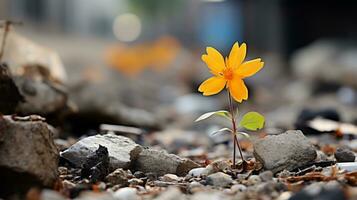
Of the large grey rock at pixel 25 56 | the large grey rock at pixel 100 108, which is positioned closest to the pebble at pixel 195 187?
the large grey rock at pixel 25 56

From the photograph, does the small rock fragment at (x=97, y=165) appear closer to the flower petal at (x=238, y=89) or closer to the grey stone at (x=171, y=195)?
the grey stone at (x=171, y=195)

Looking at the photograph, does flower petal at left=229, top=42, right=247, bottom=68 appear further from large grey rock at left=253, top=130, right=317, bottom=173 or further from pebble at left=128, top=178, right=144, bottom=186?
pebble at left=128, top=178, right=144, bottom=186

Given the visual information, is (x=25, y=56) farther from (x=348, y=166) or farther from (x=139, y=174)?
(x=348, y=166)

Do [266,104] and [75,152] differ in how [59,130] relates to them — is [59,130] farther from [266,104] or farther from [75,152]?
[266,104]

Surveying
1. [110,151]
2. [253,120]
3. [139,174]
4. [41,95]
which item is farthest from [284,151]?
[41,95]

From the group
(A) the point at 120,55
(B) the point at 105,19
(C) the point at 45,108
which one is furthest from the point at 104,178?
(B) the point at 105,19
